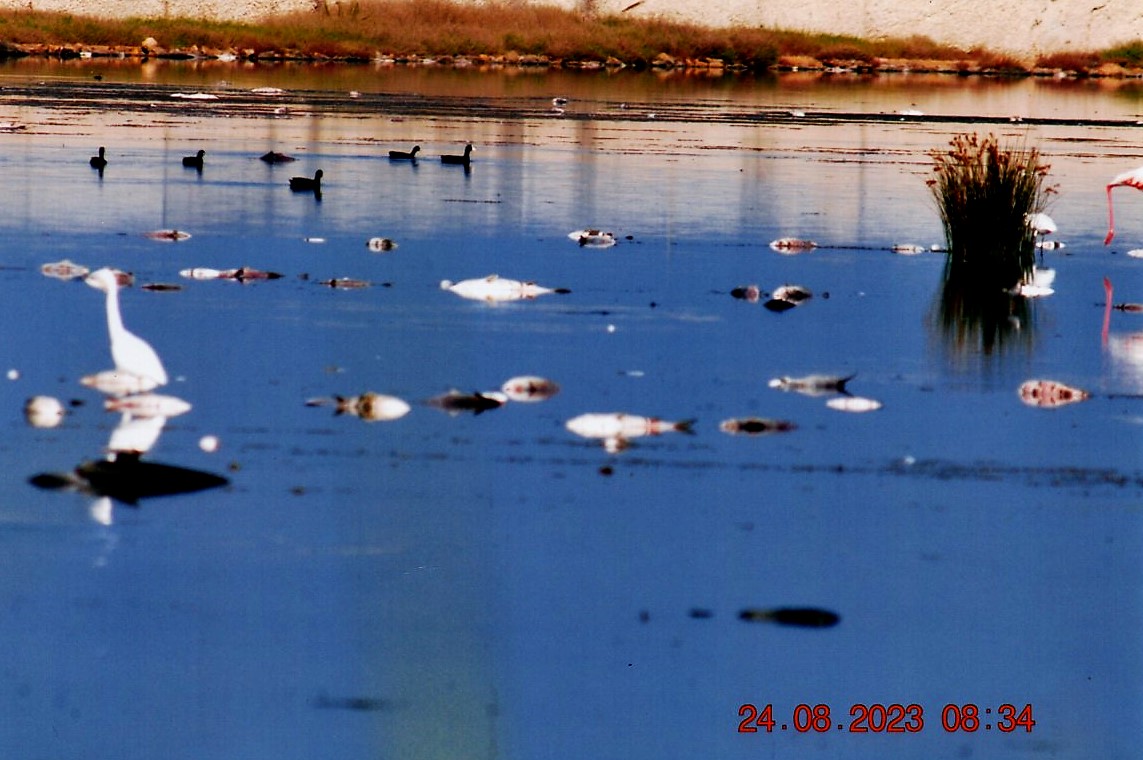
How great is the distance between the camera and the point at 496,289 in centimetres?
1555

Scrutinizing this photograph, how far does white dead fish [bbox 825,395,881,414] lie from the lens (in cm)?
1113

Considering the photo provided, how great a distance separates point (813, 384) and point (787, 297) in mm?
4022

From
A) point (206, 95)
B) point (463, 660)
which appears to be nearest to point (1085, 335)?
point (463, 660)

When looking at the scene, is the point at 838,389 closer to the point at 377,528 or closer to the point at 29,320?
the point at 377,528

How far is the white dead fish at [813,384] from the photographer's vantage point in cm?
1166

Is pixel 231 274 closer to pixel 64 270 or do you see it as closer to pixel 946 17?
pixel 64 270

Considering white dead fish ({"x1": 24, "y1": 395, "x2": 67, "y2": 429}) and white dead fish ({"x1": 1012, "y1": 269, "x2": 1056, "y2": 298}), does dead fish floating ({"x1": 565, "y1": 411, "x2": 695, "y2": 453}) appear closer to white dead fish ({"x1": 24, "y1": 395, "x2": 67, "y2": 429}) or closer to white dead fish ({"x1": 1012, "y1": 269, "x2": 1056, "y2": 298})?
white dead fish ({"x1": 24, "y1": 395, "x2": 67, "y2": 429})

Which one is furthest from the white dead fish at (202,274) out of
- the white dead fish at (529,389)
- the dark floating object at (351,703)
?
the dark floating object at (351,703)

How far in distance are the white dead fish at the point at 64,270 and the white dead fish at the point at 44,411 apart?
5127 mm

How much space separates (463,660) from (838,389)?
18.3ft

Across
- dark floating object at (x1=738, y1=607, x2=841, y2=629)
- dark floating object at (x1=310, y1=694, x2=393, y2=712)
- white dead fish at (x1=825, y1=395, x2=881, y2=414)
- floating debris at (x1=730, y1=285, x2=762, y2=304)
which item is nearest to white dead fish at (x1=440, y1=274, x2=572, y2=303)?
floating debris at (x1=730, y1=285, x2=762, y2=304)

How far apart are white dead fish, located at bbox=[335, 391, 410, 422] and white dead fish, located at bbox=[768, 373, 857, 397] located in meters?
2.53

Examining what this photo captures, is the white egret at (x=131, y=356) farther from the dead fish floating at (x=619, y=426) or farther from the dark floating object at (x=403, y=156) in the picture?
the dark floating object at (x=403, y=156)
